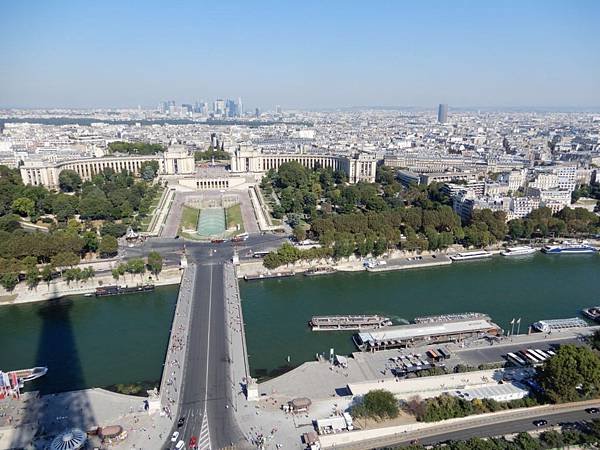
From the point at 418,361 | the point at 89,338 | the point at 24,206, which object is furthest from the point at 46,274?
the point at 418,361

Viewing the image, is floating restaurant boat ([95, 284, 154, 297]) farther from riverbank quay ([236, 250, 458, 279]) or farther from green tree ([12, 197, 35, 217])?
green tree ([12, 197, 35, 217])

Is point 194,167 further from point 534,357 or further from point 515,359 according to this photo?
point 534,357

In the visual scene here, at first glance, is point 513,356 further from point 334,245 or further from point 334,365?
point 334,245

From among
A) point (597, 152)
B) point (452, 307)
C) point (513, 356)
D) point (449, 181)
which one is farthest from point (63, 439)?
point (597, 152)

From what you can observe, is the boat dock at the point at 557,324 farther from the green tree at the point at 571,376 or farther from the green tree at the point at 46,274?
the green tree at the point at 46,274

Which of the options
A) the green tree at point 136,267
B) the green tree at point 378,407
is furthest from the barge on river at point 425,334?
the green tree at point 136,267

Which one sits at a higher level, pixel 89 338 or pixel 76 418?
pixel 76 418

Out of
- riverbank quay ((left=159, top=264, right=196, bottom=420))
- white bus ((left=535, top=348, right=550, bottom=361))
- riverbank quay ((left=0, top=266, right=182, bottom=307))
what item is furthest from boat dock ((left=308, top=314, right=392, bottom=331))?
riverbank quay ((left=0, top=266, right=182, bottom=307))
